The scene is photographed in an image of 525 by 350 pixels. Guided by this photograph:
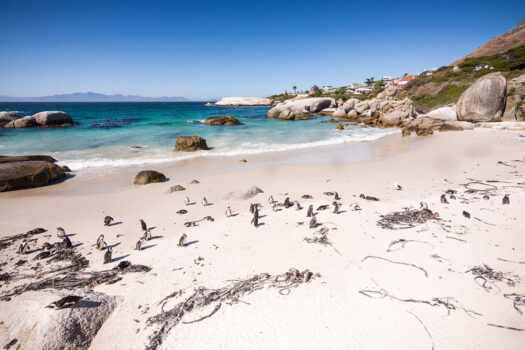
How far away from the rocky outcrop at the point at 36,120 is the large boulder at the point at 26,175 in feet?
108

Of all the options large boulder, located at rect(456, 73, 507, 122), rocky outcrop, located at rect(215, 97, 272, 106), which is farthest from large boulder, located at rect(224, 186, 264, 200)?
rocky outcrop, located at rect(215, 97, 272, 106)

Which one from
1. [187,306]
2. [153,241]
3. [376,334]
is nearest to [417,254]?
[376,334]

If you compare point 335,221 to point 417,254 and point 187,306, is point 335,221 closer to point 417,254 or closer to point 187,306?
point 417,254

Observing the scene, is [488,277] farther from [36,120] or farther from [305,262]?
[36,120]

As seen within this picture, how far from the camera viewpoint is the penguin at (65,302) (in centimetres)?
326

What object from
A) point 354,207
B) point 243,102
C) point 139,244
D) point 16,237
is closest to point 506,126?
point 354,207

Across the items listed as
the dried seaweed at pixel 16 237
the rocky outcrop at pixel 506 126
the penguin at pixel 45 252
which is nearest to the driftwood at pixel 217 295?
the penguin at pixel 45 252

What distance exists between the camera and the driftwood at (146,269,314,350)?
3.28m

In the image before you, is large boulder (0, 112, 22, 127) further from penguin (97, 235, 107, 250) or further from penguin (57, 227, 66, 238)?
penguin (97, 235, 107, 250)

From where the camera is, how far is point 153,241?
5617mm

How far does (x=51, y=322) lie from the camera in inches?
122

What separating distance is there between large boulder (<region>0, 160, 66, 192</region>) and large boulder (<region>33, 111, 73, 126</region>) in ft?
109

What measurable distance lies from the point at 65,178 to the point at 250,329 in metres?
12.5

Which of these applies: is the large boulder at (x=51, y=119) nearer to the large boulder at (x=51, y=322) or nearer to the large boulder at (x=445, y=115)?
the large boulder at (x=51, y=322)
